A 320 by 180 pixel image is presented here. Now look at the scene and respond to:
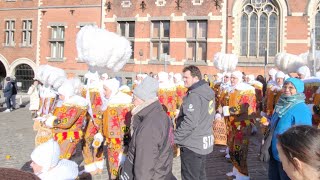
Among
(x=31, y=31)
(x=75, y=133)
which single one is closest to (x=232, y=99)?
(x=75, y=133)

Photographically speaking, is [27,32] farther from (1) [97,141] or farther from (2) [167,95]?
(1) [97,141]

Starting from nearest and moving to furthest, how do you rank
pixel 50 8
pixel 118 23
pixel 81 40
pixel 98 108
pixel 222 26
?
1. pixel 81 40
2. pixel 98 108
3. pixel 222 26
4. pixel 118 23
5. pixel 50 8

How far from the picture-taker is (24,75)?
2392 cm

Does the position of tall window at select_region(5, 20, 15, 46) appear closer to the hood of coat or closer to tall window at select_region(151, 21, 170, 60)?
tall window at select_region(151, 21, 170, 60)

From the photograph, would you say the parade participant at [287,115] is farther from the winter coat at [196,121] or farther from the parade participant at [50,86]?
the parade participant at [50,86]

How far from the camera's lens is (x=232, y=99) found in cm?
647

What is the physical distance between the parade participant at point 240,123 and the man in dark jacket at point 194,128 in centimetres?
174

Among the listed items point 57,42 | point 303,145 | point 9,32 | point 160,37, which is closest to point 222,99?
point 303,145

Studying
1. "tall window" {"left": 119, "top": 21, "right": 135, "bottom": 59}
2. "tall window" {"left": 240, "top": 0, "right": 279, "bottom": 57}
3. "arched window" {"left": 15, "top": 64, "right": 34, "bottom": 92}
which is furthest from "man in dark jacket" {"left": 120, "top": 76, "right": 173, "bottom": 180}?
"arched window" {"left": 15, "top": 64, "right": 34, "bottom": 92}

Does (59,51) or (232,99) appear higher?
(59,51)

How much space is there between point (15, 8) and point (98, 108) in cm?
1915

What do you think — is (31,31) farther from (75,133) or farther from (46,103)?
(75,133)

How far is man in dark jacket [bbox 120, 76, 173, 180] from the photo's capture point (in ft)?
11.0

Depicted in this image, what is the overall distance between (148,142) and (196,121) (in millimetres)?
1148
